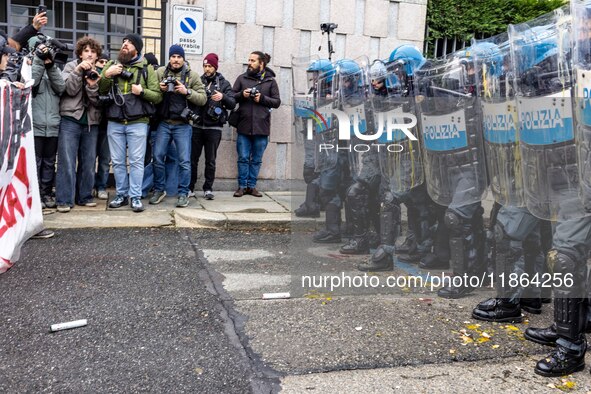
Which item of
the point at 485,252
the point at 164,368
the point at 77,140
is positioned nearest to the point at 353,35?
the point at 77,140

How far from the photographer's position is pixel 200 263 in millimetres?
5754

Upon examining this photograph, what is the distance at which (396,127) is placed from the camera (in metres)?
4.15

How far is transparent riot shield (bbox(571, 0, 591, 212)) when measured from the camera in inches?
125

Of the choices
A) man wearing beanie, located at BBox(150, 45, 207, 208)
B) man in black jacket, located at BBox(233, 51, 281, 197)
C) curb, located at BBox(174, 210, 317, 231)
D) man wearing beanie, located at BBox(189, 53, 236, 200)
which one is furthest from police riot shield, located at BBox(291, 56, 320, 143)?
man in black jacket, located at BBox(233, 51, 281, 197)

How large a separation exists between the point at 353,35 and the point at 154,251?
5310mm

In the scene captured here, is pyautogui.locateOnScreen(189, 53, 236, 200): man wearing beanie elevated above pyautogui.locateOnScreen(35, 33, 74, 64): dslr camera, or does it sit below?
below

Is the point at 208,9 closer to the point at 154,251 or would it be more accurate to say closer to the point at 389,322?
the point at 154,251

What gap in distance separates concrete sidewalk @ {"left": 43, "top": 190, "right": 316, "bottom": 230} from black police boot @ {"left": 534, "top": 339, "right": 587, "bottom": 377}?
3.89 m

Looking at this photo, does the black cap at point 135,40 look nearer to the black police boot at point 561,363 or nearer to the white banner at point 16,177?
the white banner at point 16,177

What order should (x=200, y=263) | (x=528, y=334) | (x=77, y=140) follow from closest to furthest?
(x=528, y=334) → (x=200, y=263) → (x=77, y=140)

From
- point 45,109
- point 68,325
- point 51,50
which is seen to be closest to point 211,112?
point 45,109

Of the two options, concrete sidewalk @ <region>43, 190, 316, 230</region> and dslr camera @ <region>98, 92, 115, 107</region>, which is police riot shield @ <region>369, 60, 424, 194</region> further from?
dslr camera @ <region>98, 92, 115, 107</region>

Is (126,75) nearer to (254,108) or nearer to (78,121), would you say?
(78,121)

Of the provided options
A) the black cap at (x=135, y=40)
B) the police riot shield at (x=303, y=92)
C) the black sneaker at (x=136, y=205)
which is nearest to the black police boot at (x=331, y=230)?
the police riot shield at (x=303, y=92)
